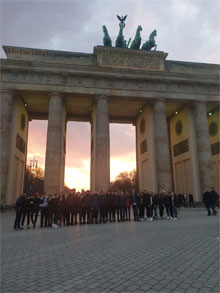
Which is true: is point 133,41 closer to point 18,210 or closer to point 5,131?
point 5,131

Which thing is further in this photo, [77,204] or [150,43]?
[150,43]

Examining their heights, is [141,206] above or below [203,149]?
below

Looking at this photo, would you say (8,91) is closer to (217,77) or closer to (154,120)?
(154,120)

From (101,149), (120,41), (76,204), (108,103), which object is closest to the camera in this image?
(76,204)

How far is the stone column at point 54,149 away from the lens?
22.8 metres

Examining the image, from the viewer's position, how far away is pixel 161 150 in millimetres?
26062

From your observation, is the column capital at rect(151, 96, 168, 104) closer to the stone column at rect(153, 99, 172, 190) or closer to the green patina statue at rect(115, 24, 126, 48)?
the stone column at rect(153, 99, 172, 190)

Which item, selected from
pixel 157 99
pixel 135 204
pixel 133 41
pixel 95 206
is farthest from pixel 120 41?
pixel 95 206

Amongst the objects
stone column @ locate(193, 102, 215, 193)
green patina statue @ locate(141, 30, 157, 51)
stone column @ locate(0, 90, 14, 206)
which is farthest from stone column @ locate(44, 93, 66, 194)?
stone column @ locate(193, 102, 215, 193)

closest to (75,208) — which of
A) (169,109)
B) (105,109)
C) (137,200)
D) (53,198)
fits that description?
(53,198)

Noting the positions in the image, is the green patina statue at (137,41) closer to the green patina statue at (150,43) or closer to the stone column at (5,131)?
the green patina statue at (150,43)

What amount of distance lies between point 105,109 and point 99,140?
404cm

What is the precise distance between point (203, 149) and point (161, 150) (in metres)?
5.46

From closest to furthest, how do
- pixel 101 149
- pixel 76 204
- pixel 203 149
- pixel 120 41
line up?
pixel 76 204, pixel 101 149, pixel 203 149, pixel 120 41
